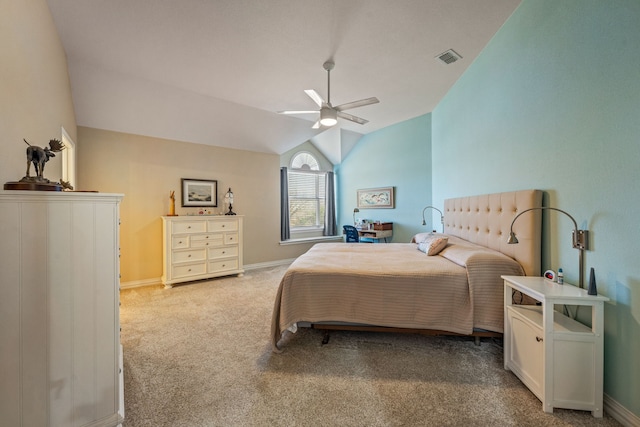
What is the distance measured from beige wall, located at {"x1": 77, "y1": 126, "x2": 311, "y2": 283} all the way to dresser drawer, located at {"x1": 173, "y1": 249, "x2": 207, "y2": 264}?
1.41 feet

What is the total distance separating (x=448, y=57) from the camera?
2.92m

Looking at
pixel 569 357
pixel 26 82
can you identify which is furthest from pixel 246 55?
pixel 569 357

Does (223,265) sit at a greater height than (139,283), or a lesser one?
greater

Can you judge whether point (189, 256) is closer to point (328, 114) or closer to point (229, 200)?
point (229, 200)

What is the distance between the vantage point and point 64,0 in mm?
1979

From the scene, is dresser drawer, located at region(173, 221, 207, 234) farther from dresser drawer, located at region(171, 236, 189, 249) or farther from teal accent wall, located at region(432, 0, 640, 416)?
teal accent wall, located at region(432, 0, 640, 416)

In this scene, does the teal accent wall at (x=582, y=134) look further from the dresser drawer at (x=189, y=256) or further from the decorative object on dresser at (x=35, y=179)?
the dresser drawer at (x=189, y=256)

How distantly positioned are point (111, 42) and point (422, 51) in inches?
Result: 126

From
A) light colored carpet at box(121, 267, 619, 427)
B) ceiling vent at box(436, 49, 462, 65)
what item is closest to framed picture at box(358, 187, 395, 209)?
ceiling vent at box(436, 49, 462, 65)

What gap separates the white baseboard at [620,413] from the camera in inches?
52.9

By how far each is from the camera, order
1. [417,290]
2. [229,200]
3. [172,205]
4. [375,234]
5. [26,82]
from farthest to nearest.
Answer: [375,234] → [229,200] → [172,205] → [417,290] → [26,82]

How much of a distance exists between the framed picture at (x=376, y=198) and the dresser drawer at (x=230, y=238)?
315 centimetres

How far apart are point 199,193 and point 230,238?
1.00m

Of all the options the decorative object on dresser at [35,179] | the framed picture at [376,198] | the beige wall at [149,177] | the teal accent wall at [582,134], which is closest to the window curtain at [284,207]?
the beige wall at [149,177]
